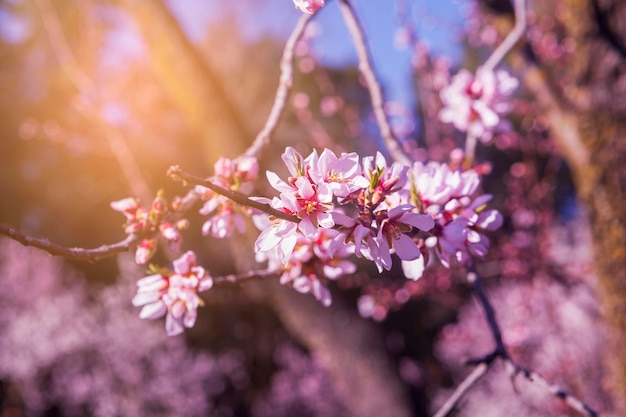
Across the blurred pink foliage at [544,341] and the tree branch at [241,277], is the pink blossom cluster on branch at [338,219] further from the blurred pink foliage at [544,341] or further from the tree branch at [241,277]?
the blurred pink foliage at [544,341]

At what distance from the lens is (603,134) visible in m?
2.38

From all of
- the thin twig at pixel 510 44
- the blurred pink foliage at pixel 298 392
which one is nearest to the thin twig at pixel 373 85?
the thin twig at pixel 510 44

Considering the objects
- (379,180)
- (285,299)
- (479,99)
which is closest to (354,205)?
(379,180)

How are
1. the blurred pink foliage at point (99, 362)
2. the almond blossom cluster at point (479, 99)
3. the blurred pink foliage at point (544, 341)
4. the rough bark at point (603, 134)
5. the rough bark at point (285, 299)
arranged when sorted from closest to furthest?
the almond blossom cluster at point (479, 99) → the rough bark at point (603, 134) → the rough bark at point (285, 299) → the blurred pink foliage at point (544, 341) → the blurred pink foliage at point (99, 362)

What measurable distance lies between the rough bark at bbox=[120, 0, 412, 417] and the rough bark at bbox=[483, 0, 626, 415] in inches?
52.3

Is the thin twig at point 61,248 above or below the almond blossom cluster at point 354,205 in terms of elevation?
above

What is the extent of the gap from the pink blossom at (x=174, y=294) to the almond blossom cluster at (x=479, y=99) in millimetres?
1133

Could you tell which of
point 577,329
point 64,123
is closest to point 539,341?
point 577,329

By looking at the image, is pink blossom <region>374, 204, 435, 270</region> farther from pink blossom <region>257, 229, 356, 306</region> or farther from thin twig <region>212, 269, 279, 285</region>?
thin twig <region>212, 269, 279, 285</region>

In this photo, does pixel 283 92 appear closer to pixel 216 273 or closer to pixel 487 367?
pixel 487 367

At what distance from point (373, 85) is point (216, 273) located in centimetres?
637

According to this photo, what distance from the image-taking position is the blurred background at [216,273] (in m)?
4.19

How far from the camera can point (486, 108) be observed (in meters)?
1.70

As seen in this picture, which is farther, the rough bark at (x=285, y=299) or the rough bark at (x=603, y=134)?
the rough bark at (x=285, y=299)
